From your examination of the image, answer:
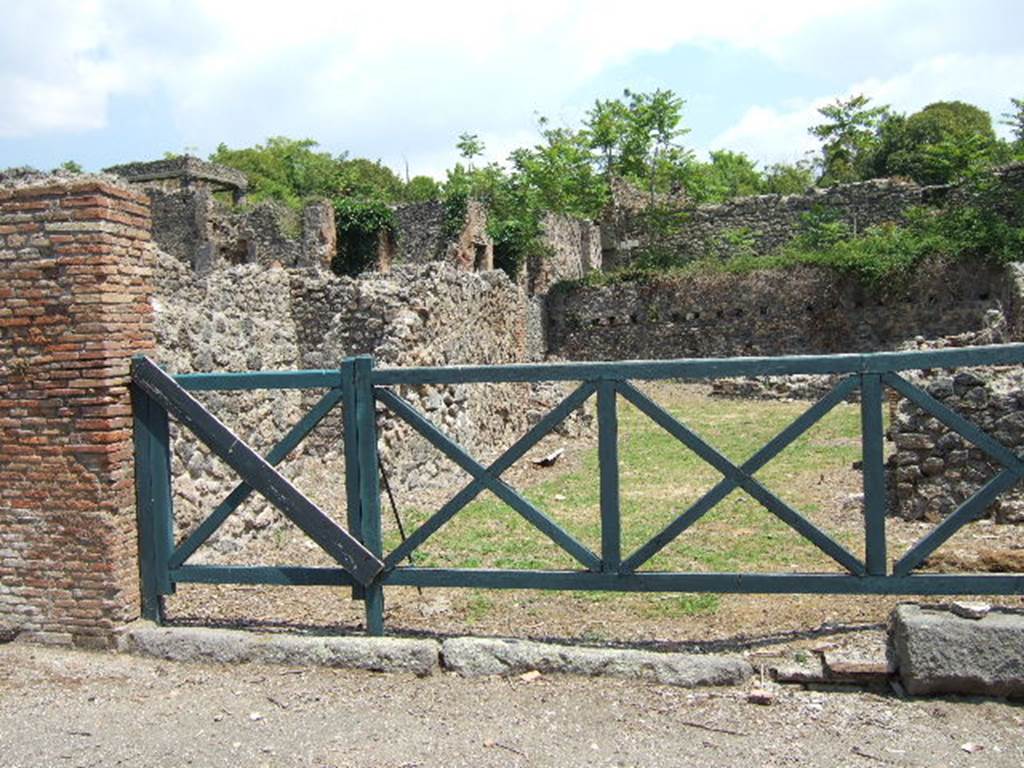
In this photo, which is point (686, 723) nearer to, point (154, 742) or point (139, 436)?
point (154, 742)

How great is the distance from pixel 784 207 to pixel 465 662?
24.5m

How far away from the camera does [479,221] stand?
25.6 m

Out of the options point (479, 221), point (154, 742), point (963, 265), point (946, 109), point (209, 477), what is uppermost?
point (946, 109)

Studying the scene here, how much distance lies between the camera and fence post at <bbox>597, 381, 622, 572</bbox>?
445 centimetres

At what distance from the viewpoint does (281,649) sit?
15.0ft

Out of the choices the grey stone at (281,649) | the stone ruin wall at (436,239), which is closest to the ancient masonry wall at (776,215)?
the stone ruin wall at (436,239)

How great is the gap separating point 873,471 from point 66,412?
3963 mm

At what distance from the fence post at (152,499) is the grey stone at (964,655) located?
3.63 metres

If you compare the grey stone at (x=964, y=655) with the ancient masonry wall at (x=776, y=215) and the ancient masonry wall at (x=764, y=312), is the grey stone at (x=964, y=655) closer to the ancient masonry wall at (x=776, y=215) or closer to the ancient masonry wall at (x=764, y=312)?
the ancient masonry wall at (x=764, y=312)

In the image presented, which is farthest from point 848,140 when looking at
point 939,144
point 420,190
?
point 420,190

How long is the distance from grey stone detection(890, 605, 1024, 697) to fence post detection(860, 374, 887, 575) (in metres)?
0.42

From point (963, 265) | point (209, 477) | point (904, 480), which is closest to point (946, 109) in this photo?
point (963, 265)

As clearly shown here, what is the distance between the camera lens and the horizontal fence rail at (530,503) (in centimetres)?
419

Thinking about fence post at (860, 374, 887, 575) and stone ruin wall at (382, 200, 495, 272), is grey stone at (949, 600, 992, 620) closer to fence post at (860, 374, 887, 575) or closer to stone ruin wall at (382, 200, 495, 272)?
fence post at (860, 374, 887, 575)
